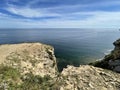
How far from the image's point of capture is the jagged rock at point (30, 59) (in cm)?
2381

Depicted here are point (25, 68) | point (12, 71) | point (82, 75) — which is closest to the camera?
point (82, 75)

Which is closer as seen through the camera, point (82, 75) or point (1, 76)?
point (82, 75)

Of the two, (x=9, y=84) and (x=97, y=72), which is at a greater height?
(x=97, y=72)

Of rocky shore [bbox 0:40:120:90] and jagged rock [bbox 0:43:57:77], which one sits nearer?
rocky shore [bbox 0:40:120:90]

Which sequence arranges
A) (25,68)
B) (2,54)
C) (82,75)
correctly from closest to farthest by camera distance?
(82,75)
(25,68)
(2,54)

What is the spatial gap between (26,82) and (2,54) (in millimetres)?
9684

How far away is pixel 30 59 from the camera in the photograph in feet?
86.9

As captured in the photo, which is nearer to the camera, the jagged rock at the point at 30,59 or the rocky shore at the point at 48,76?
the rocky shore at the point at 48,76

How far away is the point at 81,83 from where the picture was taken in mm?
17312

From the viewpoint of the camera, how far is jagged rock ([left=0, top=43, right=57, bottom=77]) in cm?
2381

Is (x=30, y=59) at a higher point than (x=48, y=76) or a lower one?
higher

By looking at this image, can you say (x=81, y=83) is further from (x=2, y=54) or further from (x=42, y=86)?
(x=2, y=54)

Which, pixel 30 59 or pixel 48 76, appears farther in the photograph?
pixel 30 59

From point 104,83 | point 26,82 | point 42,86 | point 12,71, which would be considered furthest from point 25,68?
point 104,83
